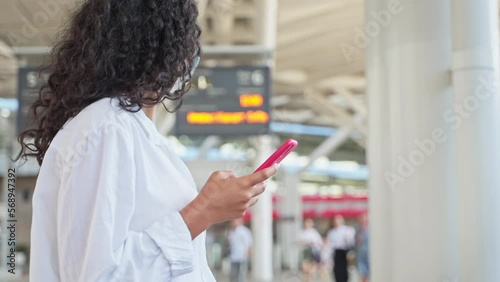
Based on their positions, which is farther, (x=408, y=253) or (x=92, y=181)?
(x=408, y=253)

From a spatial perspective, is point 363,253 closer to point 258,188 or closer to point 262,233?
point 262,233

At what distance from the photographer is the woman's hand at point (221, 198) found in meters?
1.43

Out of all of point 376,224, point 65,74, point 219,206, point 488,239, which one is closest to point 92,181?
point 219,206

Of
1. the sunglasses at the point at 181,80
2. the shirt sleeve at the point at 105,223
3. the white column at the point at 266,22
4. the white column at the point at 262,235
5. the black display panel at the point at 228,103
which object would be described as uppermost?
the white column at the point at 266,22

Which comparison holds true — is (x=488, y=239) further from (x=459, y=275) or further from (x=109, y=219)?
(x=109, y=219)

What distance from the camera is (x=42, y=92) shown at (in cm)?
173

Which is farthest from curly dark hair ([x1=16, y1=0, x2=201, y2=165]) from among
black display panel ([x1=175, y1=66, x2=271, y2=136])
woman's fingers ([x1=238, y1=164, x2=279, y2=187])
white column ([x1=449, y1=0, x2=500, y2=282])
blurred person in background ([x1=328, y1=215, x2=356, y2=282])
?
blurred person in background ([x1=328, y1=215, x2=356, y2=282])

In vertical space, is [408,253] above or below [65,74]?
below

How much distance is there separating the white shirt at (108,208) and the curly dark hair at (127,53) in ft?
0.22

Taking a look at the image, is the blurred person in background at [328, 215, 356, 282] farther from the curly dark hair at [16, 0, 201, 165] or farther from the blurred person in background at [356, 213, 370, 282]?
the curly dark hair at [16, 0, 201, 165]

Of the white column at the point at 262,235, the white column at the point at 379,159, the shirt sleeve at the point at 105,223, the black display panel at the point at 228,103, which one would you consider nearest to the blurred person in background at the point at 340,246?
the black display panel at the point at 228,103

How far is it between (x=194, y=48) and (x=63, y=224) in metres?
0.50

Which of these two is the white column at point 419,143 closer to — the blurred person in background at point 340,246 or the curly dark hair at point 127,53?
the curly dark hair at point 127,53

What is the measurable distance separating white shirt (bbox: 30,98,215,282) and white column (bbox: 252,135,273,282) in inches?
733
